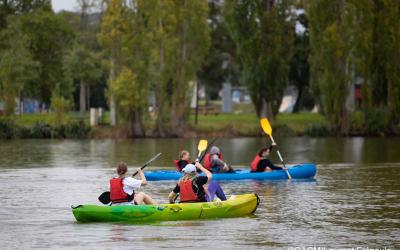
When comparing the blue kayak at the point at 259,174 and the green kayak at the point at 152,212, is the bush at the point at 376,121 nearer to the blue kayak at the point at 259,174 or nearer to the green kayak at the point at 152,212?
the blue kayak at the point at 259,174

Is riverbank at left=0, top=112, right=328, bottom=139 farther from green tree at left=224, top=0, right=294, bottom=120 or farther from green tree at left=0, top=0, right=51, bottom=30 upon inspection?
green tree at left=0, top=0, right=51, bottom=30

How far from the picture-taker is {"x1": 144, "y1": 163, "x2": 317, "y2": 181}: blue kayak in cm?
3441

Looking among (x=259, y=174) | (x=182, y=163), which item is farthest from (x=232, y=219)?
(x=259, y=174)

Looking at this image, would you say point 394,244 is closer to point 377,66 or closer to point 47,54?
point 377,66

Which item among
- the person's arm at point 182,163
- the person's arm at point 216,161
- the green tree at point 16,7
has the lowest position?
the person's arm at point 216,161

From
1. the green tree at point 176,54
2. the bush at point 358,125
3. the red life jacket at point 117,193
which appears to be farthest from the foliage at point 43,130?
the red life jacket at point 117,193

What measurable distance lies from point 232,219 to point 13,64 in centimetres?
5010

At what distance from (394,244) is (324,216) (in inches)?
180

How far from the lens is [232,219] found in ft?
78.9

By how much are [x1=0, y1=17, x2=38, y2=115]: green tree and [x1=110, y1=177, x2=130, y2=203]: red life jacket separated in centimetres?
4737

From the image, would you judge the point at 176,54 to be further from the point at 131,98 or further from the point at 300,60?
the point at 300,60

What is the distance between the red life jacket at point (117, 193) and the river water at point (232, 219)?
28.7 inches

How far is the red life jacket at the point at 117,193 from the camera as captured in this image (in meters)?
23.3

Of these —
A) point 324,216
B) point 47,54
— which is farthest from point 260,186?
point 47,54
